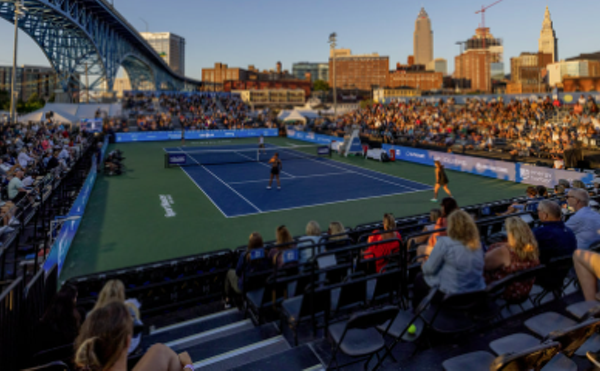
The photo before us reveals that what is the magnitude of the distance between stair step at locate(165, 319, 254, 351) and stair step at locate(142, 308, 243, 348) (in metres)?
0.19

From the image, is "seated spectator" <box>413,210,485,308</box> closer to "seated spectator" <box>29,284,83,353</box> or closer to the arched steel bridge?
"seated spectator" <box>29,284,83,353</box>

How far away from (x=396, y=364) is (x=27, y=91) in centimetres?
23934

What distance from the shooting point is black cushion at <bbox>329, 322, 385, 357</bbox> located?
436 centimetres

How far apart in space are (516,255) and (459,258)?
1.01 metres

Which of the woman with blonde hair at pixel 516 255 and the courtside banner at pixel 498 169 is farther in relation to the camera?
the courtside banner at pixel 498 169

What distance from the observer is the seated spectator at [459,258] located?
4.86 metres

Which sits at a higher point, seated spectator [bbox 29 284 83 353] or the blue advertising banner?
the blue advertising banner

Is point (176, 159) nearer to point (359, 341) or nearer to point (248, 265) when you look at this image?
point (248, 265)

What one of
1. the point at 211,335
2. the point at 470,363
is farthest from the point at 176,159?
the point at 470,363

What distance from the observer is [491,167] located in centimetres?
2400

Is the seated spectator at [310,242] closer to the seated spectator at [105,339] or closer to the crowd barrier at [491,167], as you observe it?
the seated spectator at [105,339]

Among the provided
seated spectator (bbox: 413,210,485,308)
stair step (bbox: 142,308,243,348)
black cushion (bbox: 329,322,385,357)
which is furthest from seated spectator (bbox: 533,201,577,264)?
stair step (bbox: 142,308,243,348)

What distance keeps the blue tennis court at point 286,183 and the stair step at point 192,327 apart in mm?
9131

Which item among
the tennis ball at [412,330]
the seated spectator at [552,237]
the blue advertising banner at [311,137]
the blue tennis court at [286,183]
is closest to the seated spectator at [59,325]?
the tennis ball at [412,330]
